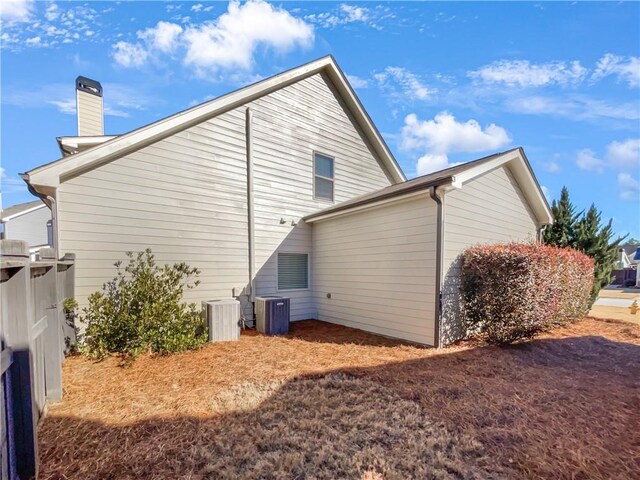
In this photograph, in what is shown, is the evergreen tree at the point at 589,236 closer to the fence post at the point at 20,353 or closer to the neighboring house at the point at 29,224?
the fence post at the point at 20,353

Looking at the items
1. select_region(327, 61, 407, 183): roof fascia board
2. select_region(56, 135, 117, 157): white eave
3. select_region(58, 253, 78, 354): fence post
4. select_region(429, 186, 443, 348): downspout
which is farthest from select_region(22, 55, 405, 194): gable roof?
select_region(429, 186, 443, 348): downspout

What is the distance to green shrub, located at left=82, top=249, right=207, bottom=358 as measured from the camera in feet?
17.9

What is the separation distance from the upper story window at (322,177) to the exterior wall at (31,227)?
19188 millimetres

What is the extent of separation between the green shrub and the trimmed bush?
19.6ft

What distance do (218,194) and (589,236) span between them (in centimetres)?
1403

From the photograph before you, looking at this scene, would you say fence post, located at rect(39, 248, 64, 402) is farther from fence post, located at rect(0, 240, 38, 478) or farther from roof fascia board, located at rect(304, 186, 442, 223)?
roof fascia board, located at rect(304, 186, 442, 223)

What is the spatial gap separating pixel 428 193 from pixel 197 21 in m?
7.20

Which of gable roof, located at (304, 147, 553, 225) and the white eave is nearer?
gable roof, located at (304, 147, 553, 225)

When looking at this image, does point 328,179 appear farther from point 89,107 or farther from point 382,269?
point 89,107

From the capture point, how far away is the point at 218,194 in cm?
782

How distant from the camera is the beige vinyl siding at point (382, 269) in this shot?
6.34 m

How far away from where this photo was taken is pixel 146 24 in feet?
23.4

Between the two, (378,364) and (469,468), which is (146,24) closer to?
(378,364)

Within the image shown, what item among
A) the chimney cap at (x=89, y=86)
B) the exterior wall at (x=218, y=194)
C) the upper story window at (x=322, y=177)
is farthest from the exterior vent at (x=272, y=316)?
the chimney cap at (x=89, y=86)
